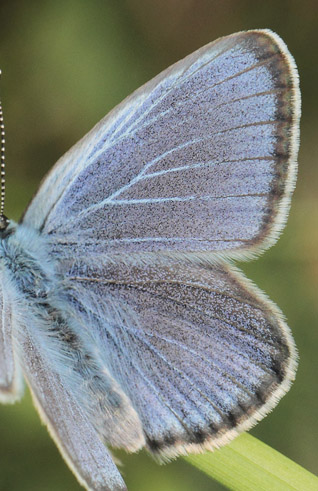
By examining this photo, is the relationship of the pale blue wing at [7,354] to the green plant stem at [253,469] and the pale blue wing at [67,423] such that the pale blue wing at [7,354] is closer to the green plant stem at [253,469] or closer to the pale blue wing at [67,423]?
the pale blue wing at [67,423]

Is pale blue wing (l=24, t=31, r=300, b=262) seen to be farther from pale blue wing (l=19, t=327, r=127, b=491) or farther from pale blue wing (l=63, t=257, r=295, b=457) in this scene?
pale blue wing (l=19, t=327, r=127, b=491)

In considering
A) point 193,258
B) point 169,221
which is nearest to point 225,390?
point 193,258

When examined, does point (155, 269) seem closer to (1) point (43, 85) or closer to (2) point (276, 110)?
(2) point (276, 110)

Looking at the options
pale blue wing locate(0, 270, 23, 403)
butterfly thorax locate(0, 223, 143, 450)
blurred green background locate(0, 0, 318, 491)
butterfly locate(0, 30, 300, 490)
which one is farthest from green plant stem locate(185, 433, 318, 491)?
blurred green background locate(0, 0, 318, 491)

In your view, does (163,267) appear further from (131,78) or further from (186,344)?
(131,78)

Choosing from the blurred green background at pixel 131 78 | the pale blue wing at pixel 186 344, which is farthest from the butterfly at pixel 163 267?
the blurred green background at pixel 131 78

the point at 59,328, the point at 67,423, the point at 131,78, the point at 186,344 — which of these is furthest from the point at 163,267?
the point at 131,78
